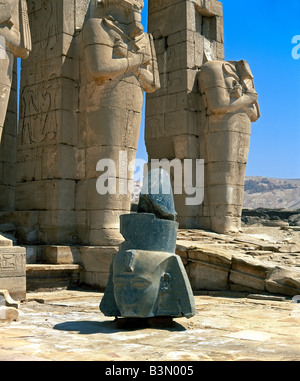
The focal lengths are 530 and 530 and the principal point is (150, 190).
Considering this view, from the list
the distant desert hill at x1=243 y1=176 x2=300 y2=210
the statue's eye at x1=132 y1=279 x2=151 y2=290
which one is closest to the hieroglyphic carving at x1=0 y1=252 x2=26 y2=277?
the statue's eye at x1=132 y1=279 x2=151 y2=290

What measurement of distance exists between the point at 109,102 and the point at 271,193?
66.8 meters

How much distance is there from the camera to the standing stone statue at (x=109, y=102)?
8625 mm

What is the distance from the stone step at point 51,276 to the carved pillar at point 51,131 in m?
0.59

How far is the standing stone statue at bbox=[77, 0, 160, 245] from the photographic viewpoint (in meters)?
8.62

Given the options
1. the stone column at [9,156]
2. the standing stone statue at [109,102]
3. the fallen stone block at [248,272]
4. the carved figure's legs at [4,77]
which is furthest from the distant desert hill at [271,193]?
the carved figure's legs at [4,77]

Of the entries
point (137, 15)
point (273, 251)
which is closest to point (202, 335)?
point (273, 251)

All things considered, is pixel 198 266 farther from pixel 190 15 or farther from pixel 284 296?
pixel 190 15

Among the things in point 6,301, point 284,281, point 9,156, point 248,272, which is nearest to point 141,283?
point 6,301

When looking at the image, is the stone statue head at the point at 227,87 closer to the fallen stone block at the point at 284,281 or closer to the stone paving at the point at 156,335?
the fallen stone block at the point at 284,281

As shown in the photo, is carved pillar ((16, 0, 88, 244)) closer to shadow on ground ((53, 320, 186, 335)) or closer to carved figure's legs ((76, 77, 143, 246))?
carved figure's legs ((76, 77, 143, 246))

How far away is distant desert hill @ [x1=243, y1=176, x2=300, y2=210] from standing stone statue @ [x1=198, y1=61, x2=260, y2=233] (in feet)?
162
